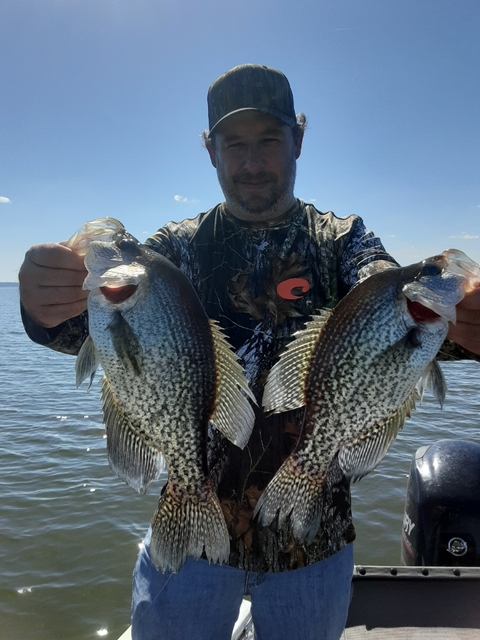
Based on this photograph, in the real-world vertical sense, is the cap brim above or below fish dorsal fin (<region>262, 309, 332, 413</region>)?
above

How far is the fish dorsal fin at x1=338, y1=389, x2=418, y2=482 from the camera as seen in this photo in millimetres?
2344

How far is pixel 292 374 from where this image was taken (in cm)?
238

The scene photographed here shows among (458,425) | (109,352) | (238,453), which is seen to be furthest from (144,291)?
(458,425)

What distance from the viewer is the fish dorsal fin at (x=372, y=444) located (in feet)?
7.69

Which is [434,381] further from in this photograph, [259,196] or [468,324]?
[259,196]

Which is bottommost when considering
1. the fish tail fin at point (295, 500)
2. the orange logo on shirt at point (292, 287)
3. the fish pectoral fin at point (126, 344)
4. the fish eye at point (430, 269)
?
the fish tail fin at point (295, 500)

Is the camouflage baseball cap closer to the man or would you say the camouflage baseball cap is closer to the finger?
the man

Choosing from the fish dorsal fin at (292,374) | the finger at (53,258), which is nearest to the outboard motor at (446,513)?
the fish dorsal fin at (292,374)

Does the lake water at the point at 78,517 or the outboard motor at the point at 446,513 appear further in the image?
the lake water at the point at 78,517

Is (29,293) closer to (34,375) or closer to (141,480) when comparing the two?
(141,480)

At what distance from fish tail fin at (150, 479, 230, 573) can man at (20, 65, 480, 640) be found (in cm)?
45

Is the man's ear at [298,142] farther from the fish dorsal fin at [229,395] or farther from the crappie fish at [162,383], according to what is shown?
the fish dorsal fin at [229,395]

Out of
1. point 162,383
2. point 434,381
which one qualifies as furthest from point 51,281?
point 434,381

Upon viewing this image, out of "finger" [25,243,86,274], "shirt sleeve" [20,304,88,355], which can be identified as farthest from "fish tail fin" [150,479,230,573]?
"finger" [25,243,86,274]
